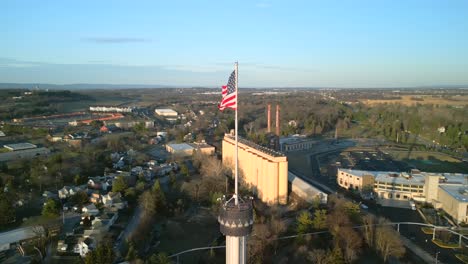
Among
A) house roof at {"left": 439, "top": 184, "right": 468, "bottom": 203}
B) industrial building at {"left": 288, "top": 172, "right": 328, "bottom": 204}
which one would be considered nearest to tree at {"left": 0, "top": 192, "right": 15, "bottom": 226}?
industrial building at {"left": 288, "top": 172, "right": 328, "bottom": 204}

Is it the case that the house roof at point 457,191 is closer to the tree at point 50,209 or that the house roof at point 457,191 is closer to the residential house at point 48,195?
the tree at point 50,209

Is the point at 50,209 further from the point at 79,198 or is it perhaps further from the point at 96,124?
the point at 96,124

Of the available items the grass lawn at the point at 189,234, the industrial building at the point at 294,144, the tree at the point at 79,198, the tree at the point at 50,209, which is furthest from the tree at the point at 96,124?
the grass lawn at the point at 189,234

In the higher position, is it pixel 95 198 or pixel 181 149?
pixel 181 149

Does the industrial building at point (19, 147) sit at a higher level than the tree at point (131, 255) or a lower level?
higher

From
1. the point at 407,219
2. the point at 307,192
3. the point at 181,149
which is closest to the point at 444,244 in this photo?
the point at 407,219

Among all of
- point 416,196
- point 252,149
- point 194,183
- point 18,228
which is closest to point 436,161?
point 416,196
